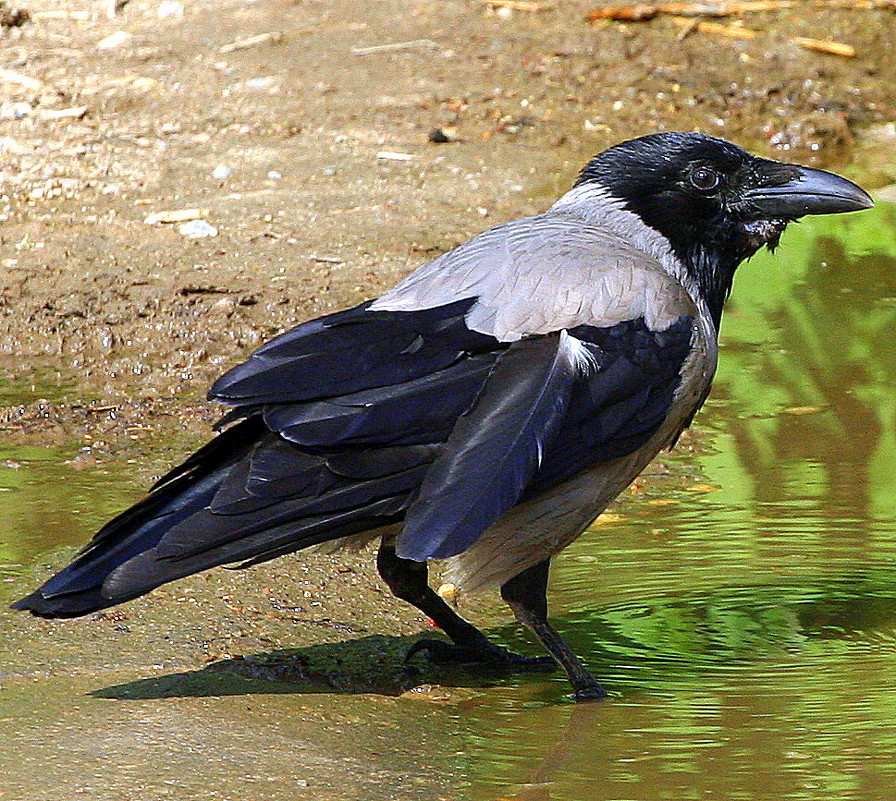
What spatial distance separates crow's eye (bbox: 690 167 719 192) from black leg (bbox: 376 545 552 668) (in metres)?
1.34

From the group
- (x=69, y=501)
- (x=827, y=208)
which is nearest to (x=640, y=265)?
(x=827, y=208)

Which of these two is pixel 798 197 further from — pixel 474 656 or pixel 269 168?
pixel 269 168

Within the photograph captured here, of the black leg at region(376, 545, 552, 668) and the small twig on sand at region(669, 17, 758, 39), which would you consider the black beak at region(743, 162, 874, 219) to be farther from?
the small twig on sand at region(669, 17, 758, 39)

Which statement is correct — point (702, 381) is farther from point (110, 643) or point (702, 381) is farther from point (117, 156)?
point (117, 156)

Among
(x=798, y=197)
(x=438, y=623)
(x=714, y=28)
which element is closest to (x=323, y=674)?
(x=438, y=623)

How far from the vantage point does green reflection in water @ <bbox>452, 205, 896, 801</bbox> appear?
12.4 ft

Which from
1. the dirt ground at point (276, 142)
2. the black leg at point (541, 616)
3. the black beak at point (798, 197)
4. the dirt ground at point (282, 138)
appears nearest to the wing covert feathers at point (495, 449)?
the black leg at point (541, 616)

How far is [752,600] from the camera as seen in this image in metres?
4.80

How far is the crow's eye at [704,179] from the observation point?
4.68 m

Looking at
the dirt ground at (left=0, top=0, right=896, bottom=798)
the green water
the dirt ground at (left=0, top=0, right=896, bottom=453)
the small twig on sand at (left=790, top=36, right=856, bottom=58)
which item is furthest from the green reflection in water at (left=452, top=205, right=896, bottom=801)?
the small twig on sand at (left=790, top=36, right=856, bottom=58)

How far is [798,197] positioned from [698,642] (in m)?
1.31

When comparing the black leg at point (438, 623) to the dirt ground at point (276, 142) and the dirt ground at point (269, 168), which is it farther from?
the dirt ground at point (276, 142)

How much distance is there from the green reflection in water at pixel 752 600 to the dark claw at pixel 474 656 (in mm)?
117

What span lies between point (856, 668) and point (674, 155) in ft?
5.02
